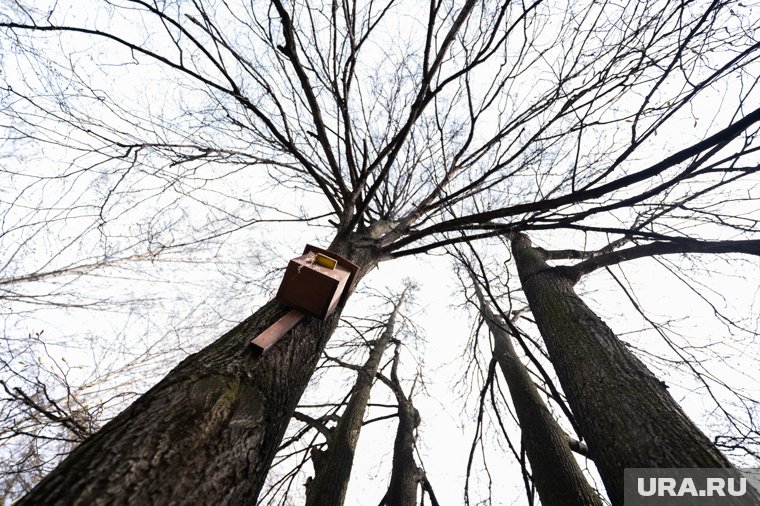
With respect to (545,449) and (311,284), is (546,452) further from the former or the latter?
(311,284)

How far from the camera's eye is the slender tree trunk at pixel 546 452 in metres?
2.73

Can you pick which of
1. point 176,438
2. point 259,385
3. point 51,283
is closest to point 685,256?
point 259,385

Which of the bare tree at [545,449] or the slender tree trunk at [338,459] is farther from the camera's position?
the slender tree trunk at [338,459]

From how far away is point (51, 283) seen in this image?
11.5ft

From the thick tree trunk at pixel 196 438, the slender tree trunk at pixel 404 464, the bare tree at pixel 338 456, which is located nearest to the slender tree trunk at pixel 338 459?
the bare tree at pixel 338 456

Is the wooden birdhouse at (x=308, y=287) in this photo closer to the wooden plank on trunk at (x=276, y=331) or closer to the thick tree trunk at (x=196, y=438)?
the wooden plank on trunk at (x=276, y=331)

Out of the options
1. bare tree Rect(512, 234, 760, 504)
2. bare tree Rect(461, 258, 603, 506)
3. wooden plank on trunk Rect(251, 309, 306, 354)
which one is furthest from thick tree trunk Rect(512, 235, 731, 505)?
wooden plank on trunk Rect(251, 309, 306, 354)

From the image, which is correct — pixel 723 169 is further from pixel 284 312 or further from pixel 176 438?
pixel 176 438

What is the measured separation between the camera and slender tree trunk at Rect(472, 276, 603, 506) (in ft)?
8.95

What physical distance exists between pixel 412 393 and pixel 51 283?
526 centimetres

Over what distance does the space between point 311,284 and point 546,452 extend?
2961 millimetres

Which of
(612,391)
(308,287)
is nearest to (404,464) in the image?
(612,391)

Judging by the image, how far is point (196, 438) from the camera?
0.94 meters

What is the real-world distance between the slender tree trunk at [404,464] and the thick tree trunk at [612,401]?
246 centimetres
